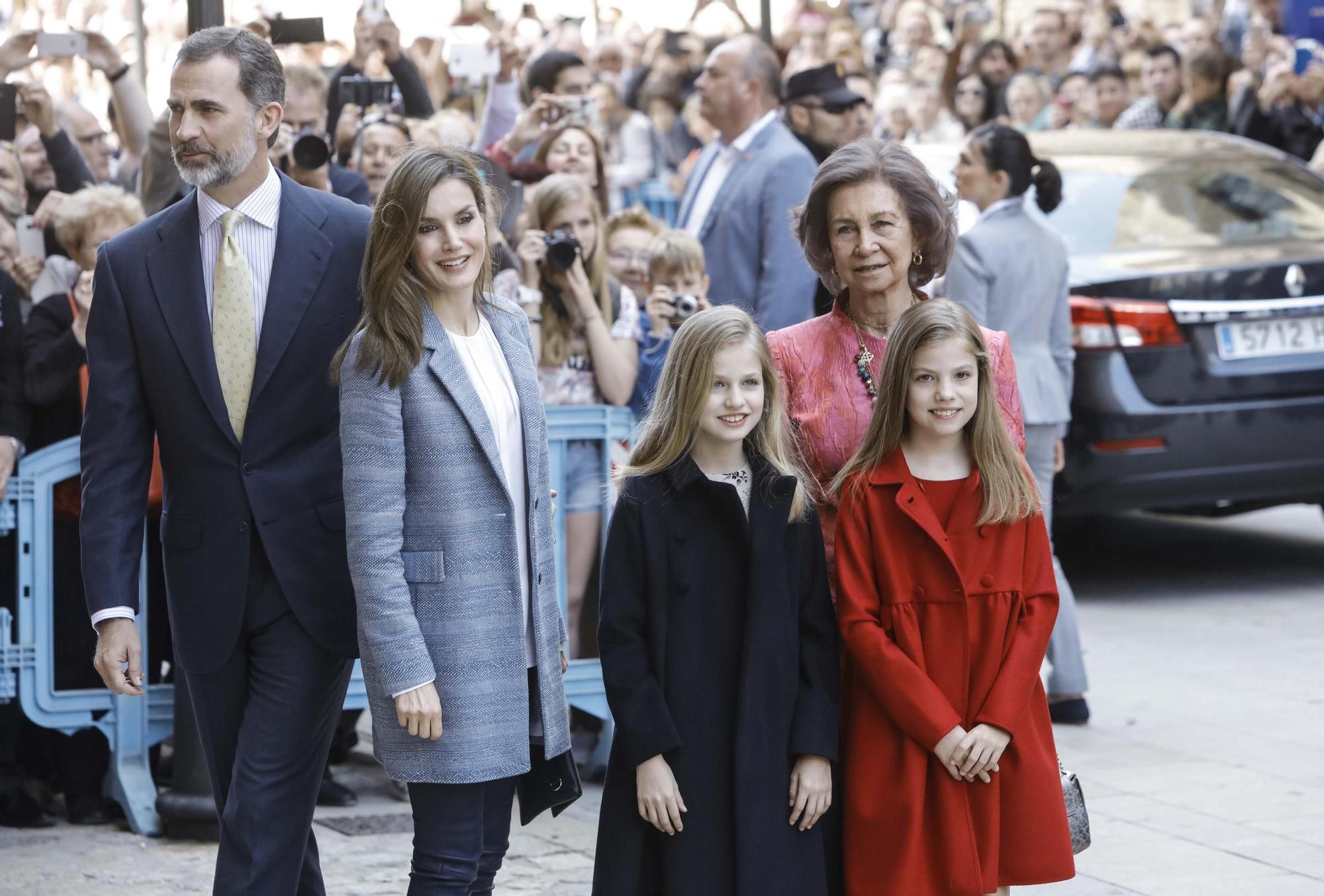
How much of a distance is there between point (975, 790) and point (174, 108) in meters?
2.09

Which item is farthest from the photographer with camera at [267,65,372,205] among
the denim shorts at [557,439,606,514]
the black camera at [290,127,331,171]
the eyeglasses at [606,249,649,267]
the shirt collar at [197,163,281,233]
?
the shirt collar at [197,163,281,233]

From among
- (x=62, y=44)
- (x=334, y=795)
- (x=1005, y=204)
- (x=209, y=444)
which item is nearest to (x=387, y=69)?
(x=62, y=44)

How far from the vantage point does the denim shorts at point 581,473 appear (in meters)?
5.80

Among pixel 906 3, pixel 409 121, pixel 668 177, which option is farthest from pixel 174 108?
pixel 906 3

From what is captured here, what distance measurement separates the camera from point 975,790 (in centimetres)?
358

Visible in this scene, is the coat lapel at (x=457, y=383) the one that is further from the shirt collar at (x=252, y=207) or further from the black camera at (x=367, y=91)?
the black camera at (x=367, y=91)

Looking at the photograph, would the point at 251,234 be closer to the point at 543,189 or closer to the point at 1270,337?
the point at 543,189

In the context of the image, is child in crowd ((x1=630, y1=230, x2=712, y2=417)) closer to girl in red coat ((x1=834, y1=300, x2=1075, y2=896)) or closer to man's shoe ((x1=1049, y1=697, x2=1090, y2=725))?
man's shoe ((x1=1049, y1=697, x2=1090, y2=725))

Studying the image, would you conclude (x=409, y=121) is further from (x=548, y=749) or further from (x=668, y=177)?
(x=668, y=177)

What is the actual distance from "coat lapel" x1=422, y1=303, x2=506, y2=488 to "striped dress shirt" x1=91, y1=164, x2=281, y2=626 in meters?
0.43

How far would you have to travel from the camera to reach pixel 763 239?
21.4 ft

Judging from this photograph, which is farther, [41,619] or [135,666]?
[41,619]

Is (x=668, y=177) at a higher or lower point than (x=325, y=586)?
higher

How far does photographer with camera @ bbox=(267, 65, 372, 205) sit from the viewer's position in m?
6.18
